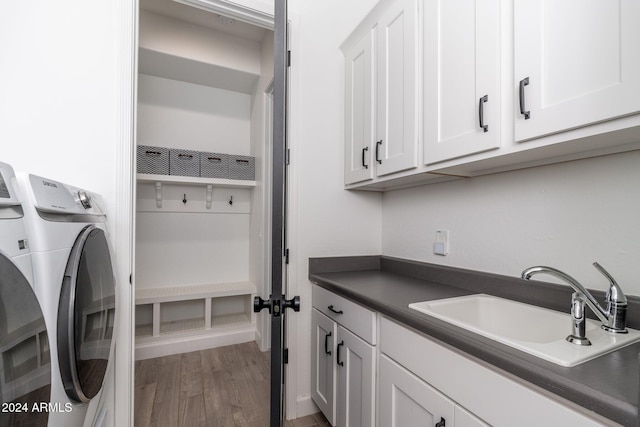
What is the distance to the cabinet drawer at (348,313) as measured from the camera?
1213 millimetres

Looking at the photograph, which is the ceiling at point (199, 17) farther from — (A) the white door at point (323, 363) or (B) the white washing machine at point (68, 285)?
(A) the white door at point (323, 363)

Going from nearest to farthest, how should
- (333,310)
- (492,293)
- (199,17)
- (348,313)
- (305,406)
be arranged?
(492,293) < (348,313) < (333,310) < (305,406) < (199,17)

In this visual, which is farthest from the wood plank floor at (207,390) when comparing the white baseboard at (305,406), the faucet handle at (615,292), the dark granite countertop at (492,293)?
the faucet handle at (615,292)

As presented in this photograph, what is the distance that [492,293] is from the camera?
126cm

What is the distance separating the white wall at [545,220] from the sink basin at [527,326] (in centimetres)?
15

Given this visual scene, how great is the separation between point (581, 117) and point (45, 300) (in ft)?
4.95

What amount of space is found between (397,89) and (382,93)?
12cm

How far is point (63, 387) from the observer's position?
2.54 feet

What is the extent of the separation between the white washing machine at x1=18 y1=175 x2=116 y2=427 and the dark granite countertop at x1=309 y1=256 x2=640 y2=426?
100cm

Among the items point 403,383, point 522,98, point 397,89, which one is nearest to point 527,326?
point 403,383

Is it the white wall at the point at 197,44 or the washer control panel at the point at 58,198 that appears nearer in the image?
the washer control panel at the point at 58,198

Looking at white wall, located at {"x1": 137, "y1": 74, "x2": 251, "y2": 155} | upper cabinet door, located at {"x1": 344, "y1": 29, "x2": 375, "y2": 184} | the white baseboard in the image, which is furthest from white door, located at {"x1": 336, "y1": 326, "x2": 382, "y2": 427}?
white wall, located at {"x1": 137, "y1": 74, "x2": 251, "y2": 155}

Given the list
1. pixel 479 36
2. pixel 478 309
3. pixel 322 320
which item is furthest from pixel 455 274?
pixel 479 36

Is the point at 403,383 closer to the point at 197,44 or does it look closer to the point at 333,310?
the point at 333,310
